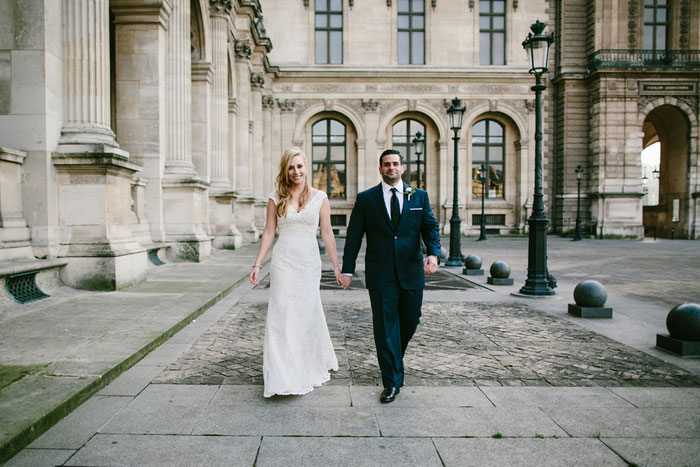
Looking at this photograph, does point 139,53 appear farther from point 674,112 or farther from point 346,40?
point 674,112

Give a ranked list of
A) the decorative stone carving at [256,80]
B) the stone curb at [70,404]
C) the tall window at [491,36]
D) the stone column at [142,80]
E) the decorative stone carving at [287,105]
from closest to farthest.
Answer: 1. the stone curb at [70,404]
2. the stone column at [142,80]
3. the decorative stone carving at [256,80]
4. the decorative stone carving at [287,105]
5. the tall window at [491,36]

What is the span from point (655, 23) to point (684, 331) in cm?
3805

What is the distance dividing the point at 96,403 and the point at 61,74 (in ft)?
20.8

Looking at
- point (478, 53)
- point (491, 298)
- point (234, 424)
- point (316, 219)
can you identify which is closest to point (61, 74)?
point (316, 219)

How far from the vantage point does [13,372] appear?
415cm

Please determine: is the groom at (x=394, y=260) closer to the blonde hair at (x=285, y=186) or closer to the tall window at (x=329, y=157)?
the blonde hair at (x=285, y=186)

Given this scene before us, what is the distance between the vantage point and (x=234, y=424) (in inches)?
140

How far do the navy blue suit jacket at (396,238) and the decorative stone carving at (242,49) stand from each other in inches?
804

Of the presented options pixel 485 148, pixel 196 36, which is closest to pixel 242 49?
pixel 196 36

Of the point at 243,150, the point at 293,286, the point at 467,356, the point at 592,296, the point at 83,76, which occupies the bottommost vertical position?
the point at 467,356

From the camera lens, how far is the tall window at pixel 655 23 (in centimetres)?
3566

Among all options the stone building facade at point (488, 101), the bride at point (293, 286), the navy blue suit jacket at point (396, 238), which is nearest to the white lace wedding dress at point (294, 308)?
the bride at point (293, 286)

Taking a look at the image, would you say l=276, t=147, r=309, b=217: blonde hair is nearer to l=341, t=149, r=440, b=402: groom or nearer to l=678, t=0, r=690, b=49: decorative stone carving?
l=341, t=149, r=440, b=402: groom

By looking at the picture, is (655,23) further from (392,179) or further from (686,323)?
(392,179)
